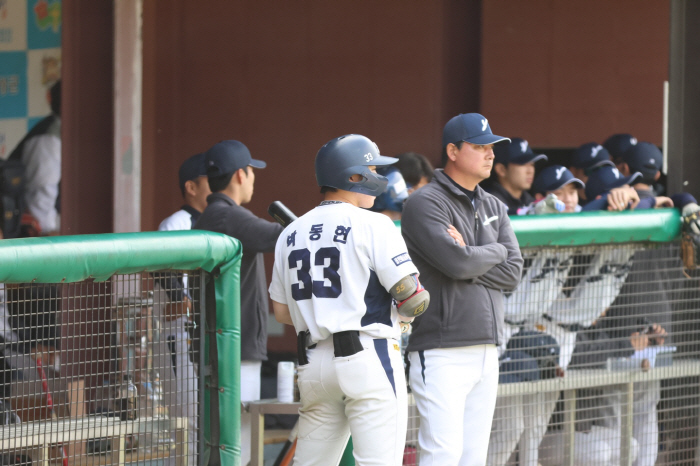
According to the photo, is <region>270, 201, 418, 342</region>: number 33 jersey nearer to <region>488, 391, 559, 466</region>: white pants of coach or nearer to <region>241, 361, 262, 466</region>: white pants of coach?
<region>241, 361, 262, 466</region>: white pants of coach

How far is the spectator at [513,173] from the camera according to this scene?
18.0ft

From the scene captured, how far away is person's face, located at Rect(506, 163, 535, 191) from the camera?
5.50 m

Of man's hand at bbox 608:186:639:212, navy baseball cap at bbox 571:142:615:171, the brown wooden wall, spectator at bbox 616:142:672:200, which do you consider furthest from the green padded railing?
Answer: the brown wooden wall

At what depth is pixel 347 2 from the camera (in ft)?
23.6

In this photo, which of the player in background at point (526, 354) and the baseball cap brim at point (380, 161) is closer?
the baseball cap brim at point (380, 161)

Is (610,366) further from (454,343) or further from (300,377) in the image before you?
(300,377)

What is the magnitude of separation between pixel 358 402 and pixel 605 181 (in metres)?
2.69

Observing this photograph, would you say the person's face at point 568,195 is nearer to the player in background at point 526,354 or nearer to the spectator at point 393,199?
the spectator at point 393,199

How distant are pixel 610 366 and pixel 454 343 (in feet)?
3.90

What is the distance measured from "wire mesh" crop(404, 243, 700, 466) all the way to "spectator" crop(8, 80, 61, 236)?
10.8ft

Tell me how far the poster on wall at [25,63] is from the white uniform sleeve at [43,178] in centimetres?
17

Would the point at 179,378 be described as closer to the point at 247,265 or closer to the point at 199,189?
the point at 247,265

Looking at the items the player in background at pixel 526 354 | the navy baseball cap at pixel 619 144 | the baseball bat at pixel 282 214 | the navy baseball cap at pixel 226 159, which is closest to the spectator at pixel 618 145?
Result: the navy baseball cap at pixel 619 144

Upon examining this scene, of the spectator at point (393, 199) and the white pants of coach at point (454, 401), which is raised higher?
the spectator at point (393, 199)
